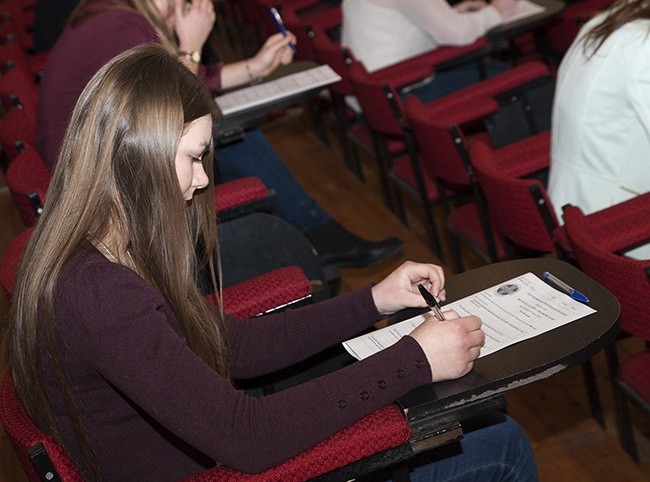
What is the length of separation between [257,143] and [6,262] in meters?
1.47

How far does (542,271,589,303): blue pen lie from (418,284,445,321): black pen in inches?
7.1

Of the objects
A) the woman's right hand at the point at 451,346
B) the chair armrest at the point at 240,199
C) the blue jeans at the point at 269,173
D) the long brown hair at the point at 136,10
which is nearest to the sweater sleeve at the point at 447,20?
the blue jeans at the point at 269,173

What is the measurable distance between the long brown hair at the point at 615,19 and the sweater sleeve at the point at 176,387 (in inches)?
47.5

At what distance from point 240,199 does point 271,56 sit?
1.01m

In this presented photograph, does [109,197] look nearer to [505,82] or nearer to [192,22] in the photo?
[192,22]

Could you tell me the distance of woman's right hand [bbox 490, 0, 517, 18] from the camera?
11.8ft

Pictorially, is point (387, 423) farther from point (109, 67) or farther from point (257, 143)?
point (257, 143)

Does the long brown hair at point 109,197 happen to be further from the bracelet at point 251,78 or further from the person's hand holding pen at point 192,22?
the bracelet at point 251,78

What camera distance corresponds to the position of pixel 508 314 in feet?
5.09

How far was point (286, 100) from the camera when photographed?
9.61 feet

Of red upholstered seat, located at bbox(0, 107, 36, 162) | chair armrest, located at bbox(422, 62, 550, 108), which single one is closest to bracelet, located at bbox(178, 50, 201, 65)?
red upholstered seat, located at bbox(0, 107, 36, 162)

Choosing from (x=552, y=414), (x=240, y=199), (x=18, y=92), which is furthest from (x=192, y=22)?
(x=552, y=414)

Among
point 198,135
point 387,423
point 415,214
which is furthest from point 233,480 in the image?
point 415,214

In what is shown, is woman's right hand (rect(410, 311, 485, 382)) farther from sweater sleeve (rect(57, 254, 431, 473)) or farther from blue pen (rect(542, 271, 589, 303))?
blue pen (rect(542, 271, 589, 303))
